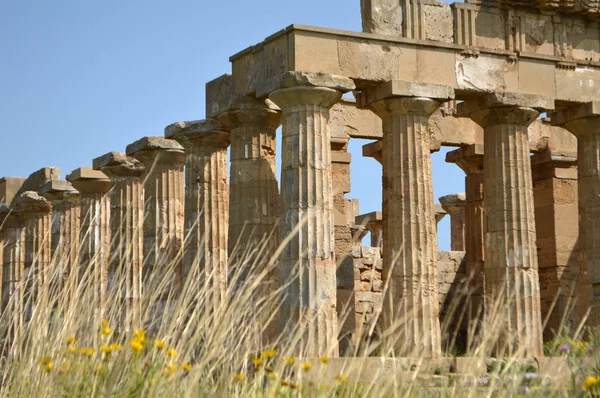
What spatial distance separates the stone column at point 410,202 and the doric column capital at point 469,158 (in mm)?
5369

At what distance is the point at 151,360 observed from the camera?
6844 mm

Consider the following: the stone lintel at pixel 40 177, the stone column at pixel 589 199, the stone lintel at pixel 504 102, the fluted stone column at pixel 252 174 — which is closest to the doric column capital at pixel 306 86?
the fluted stone column at pixel 252 174

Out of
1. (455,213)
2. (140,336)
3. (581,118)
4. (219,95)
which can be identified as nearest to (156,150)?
(219,95)

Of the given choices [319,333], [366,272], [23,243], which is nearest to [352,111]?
[366,272]

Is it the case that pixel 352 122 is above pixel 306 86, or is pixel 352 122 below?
above

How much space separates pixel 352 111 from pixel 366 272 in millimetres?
3625

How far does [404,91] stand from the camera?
1798 centimetres

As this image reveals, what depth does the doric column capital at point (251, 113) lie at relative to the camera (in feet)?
62.2

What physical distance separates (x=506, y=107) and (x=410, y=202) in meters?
2.89

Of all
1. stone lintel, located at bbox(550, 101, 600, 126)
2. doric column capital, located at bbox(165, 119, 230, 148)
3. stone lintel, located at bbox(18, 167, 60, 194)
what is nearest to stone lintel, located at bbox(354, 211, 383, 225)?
stone lintel, located at bbox(18, 167, 60, 194)

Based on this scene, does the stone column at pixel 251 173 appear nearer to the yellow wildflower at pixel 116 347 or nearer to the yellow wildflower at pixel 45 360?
the yellow wildflower at pixel 45 360

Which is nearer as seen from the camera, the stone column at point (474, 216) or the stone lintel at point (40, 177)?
the stone column at point (474, 216)

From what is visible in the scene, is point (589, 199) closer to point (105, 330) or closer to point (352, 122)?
point (352, 122)

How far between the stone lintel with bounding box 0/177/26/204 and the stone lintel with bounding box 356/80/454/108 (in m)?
16.2
